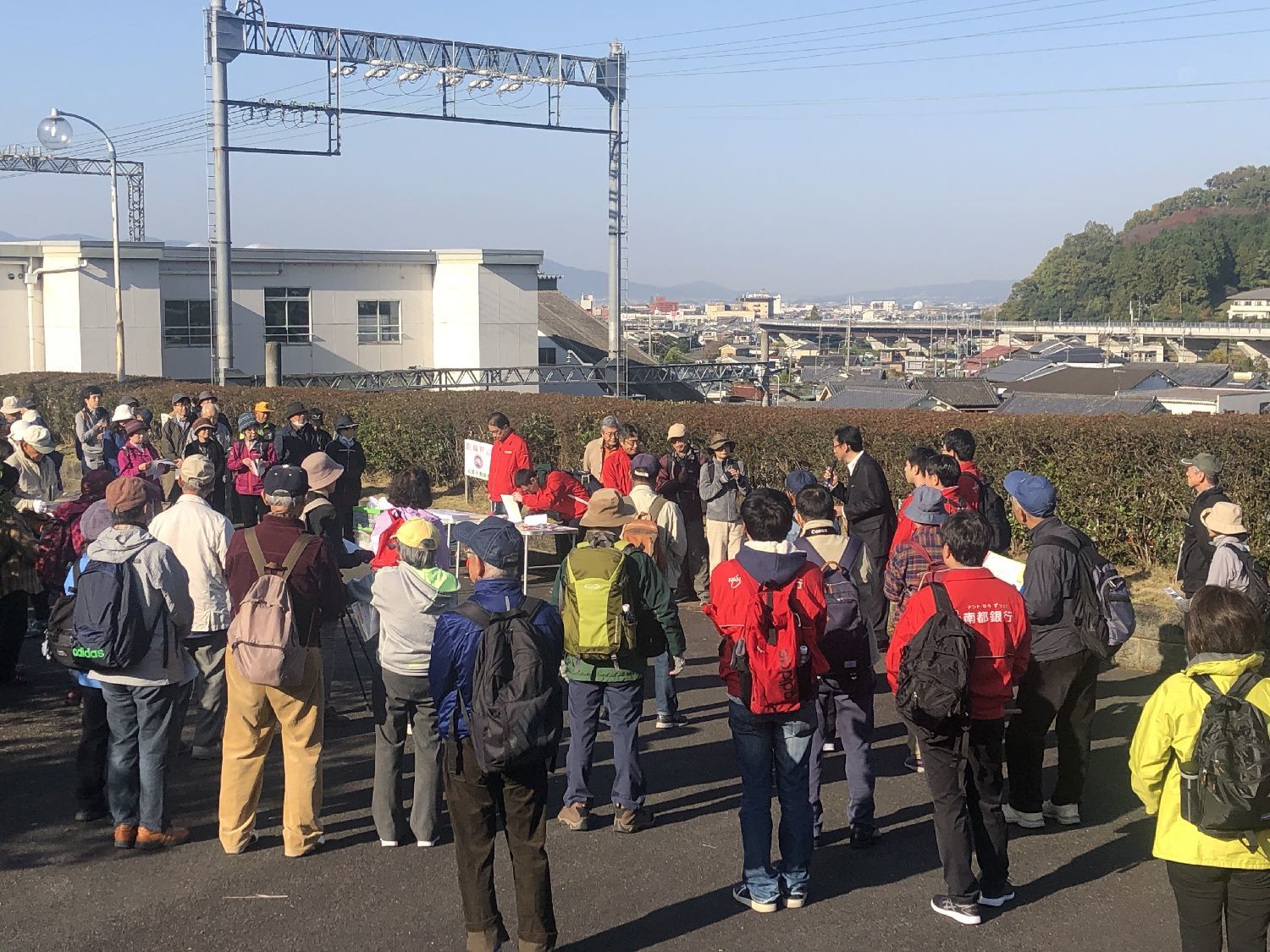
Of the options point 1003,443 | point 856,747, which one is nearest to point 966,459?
point 1003,443

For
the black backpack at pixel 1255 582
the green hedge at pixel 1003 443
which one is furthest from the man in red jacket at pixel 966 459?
the green hedge at pixel 1003 443

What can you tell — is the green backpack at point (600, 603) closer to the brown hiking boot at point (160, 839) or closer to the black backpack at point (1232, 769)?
the brown hiking boot at point (160, 839)

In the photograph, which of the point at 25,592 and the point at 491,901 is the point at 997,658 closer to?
the point at 491,901

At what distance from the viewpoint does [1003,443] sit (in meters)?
12.0

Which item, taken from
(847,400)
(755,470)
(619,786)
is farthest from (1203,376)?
(619,786)

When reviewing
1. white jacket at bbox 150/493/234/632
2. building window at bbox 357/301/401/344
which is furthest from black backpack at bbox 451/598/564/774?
building window at bbox 357/301/401/344

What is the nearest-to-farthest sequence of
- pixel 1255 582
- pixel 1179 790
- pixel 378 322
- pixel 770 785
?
pixel 1179 790
pixel 770 785
pixel 1255 582
pixel 378 322

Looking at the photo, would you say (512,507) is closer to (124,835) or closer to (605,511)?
(605,511)

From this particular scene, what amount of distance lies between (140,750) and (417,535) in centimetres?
180

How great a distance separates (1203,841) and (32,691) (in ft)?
25.3

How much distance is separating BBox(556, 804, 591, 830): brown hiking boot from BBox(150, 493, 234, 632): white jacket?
2111 mm

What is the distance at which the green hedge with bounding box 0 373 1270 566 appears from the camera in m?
11.0

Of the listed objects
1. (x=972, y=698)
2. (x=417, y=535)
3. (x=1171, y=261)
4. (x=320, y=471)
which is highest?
(x=1171, y=261)

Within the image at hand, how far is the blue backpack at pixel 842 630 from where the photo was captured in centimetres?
584
